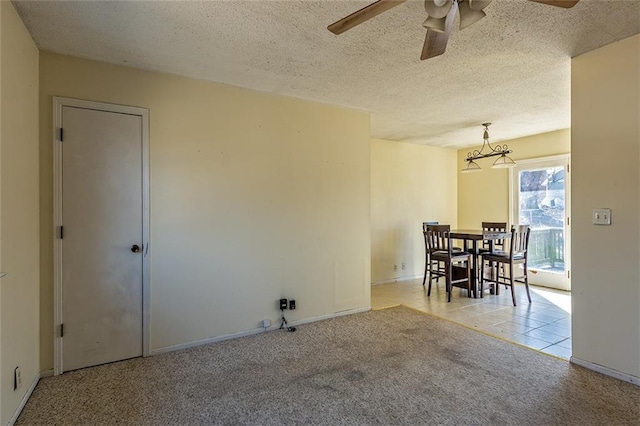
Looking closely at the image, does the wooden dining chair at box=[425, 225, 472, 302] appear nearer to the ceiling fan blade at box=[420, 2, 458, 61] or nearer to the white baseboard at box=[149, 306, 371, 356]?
the white baseboard at box=[149, 306, 371, 356]

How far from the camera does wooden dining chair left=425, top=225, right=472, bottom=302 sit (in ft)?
15.1

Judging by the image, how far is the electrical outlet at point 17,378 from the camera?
1.99 m

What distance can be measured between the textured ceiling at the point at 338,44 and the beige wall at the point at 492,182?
1.75 meters

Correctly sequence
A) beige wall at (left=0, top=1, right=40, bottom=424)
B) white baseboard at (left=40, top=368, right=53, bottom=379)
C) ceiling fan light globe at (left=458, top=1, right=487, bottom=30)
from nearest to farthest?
1. ceiling fan light globe at (left=458, top=1, right=487, bottom=30)
2. beige wall at (left=0, top=1, right=40, bottom=424)
3. white baseboard at (left=40, top=368, right=53, bottom=379)

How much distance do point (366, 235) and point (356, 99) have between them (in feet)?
5.25

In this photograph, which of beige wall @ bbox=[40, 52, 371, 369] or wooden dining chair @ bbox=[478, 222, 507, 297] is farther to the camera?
wooden dining chair @ bbox=[478, 222, 507, 297]

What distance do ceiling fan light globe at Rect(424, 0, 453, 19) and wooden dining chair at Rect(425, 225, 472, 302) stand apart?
3399 mm

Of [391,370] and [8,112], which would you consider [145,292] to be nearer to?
[8,112]

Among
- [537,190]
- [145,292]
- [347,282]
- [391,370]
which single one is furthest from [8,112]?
[537,190]

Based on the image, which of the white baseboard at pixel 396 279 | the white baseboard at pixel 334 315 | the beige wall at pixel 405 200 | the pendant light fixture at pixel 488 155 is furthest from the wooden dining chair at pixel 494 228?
the white baseboard at pixel 334 315

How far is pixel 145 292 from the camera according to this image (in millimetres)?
2836

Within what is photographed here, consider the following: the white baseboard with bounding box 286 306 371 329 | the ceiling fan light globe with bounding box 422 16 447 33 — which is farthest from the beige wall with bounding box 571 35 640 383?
the white baseboard with bounding box 286 306 371 329

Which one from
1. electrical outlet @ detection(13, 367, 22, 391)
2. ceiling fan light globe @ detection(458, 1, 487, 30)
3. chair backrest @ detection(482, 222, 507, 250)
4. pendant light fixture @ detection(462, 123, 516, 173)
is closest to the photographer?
ceiling fan light globe @ detection(458, 1, 487, 30)

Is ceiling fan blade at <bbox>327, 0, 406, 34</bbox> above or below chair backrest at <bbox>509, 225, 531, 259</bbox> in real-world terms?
above
